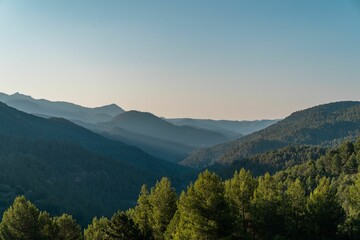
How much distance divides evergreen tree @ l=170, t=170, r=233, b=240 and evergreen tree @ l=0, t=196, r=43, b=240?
2524cm

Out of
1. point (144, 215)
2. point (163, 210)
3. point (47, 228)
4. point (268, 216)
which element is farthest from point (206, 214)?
point (47, 228)

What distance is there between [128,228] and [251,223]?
16222 mm

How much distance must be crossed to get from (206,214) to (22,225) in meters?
30.0

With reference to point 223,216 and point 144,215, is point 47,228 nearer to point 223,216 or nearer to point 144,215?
point 144,215

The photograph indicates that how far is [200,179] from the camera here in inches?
1598

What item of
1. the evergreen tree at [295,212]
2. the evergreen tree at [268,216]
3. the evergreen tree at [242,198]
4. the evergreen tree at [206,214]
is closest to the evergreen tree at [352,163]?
the evergreen tree at [295,212]

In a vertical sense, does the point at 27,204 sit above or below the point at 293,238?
below

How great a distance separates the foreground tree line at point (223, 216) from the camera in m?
39.1

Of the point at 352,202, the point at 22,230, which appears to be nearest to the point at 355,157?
the point at 352,202

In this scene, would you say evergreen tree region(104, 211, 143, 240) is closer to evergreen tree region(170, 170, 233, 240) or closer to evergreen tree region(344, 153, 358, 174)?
evergreen tree region(170, 170, 233, 240)

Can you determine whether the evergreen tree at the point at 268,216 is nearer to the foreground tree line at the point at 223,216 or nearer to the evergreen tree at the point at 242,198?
the foreground tree line at the point at 223,216

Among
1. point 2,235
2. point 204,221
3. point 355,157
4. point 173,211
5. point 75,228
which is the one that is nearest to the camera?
point 204,221

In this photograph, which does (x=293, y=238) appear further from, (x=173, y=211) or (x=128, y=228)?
(x=128, y=228)

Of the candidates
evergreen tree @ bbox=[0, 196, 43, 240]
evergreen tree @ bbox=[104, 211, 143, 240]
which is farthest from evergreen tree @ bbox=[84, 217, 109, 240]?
evergreen tree @ bbox=[104, 211, 143, 240]
